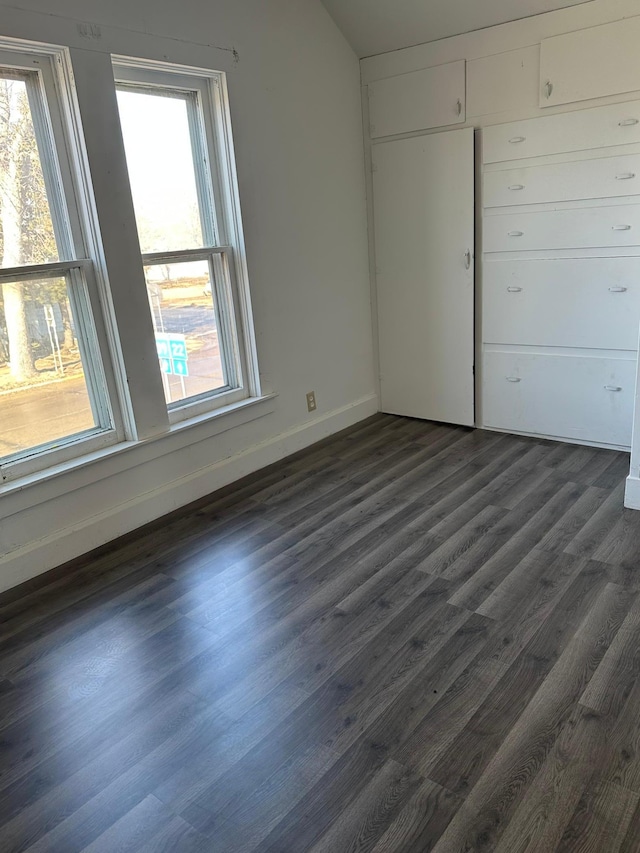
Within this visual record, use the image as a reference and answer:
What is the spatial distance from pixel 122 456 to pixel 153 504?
315 millimetres

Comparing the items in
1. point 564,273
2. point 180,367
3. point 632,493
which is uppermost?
point 564,273

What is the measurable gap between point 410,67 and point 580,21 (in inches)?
38.6

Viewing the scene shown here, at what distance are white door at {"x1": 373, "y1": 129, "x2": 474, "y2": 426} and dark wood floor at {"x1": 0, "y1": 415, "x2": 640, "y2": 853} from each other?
3.72ft

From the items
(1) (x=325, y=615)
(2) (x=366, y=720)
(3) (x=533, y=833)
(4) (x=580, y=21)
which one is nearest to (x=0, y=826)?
(2) (x=366, y=720)

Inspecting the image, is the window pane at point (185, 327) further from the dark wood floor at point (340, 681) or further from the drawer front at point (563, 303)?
the drawer front at point (563, 303)

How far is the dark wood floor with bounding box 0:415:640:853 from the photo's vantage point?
149 centimetres

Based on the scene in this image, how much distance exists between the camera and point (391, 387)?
4391 mm

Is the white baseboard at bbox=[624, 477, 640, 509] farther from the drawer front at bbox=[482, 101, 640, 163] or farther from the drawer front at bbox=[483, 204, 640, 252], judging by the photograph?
the drawer front at bbox=[482, 101, 640, 163]

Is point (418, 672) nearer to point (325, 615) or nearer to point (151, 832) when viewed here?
point (325, 615)

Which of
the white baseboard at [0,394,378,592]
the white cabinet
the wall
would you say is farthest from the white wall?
the white cabinet

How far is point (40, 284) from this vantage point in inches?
102

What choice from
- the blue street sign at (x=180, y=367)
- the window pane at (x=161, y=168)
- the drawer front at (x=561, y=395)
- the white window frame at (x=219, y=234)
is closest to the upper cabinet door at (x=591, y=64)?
the drawer front at (x=561, y=395)

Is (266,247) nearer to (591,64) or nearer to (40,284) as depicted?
(40,284)

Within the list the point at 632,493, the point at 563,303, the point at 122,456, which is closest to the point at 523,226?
the point at 563,303
